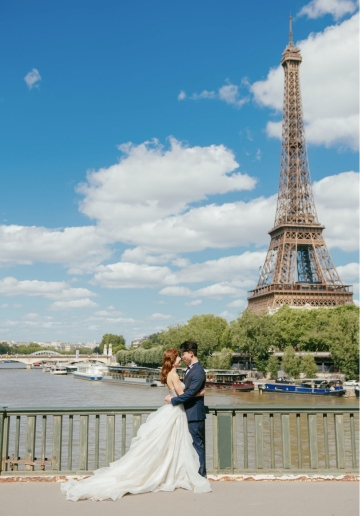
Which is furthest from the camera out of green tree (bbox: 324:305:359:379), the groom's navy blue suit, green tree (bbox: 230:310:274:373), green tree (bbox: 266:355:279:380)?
green tree (bbox: 230:310:274:373)

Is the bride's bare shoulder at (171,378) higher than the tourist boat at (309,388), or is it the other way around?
the bride's bare shoulder at (171,378)

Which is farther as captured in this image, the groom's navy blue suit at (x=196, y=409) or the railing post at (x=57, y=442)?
the railing post at (x=57, y=442)

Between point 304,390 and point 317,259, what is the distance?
30.6 m

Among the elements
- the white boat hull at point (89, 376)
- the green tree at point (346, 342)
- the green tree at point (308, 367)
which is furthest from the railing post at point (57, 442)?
the white boat hull at point (89, 376)

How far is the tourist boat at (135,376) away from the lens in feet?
214

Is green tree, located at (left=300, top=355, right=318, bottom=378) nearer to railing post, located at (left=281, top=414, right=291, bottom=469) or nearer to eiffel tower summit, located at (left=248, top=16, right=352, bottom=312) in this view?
eiffel tower summit, located at (left=248, top=16, right=352, bottom=312)

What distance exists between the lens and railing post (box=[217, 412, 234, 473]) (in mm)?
7117

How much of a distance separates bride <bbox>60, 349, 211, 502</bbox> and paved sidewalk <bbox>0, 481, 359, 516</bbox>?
0.13 meters

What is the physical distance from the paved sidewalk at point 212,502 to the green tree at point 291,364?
48.3 m

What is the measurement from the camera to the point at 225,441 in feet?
23.6

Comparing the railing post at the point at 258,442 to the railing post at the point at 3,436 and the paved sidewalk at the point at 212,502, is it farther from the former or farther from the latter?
the railing post at the point at 3,436

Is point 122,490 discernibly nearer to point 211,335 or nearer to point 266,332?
point 266,332

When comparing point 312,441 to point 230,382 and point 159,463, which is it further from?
point 230,382

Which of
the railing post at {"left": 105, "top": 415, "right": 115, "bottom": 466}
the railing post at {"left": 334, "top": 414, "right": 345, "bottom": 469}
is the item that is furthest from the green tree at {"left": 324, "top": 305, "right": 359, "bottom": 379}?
the railing post at {"left": 105, "top": 415, "right": 115, "bottom": 466}
